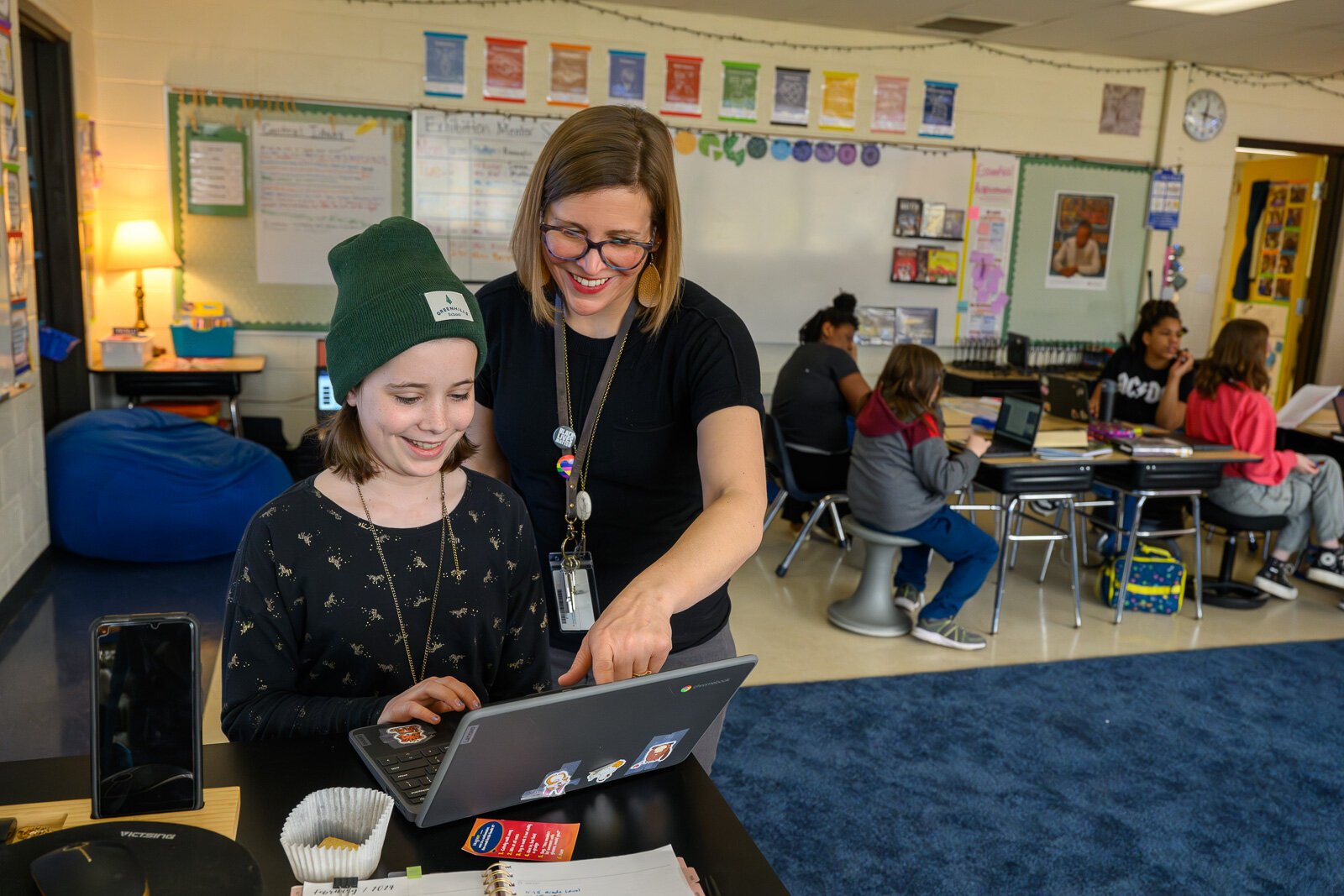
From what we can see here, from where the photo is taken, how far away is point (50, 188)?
14.8 ft

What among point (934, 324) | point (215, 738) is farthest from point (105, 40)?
point (934, 324)

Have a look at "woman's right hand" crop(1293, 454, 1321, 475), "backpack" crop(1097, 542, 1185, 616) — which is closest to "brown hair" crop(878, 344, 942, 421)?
"backpack" crop(1097, 542, 1185, 616)

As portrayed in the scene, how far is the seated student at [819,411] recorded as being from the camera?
4.50m

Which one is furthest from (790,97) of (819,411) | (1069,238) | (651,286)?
(651,286)

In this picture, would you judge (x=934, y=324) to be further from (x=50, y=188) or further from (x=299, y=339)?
(x=50, y=188)

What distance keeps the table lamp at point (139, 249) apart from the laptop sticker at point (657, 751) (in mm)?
4587

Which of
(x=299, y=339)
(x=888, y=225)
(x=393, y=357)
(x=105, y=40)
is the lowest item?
(x=299, y=339)

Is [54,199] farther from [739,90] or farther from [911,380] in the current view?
[911,380]

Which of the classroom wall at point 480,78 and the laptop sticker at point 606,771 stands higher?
the classroom wall at point 480,78

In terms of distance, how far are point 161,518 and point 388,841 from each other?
3.55 m

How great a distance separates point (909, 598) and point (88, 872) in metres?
3.60

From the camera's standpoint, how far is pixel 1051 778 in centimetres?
281

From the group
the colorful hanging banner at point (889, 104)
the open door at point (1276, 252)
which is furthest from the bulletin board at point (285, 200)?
the open door at point (1276, 252)

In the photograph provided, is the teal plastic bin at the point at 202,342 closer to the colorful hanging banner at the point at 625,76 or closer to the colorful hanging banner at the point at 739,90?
the colorful hanging banner at the point at 625,76
